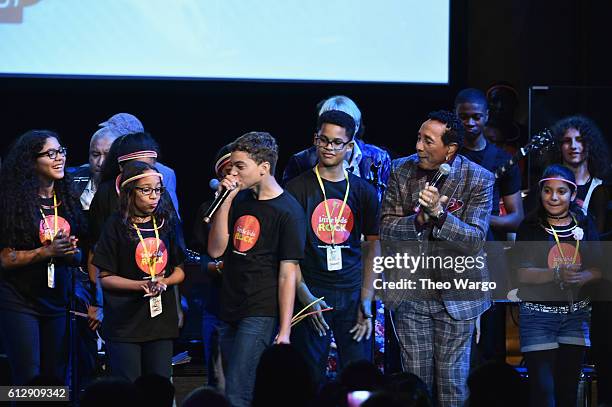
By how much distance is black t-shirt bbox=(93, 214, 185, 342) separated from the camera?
4.86 meters

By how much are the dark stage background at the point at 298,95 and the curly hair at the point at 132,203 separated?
2845mm

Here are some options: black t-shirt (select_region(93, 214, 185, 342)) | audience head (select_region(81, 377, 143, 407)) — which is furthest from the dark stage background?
audience head (select_region(81, 377, 143, 407))

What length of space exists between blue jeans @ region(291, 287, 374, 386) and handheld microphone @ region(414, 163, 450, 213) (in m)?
0.62

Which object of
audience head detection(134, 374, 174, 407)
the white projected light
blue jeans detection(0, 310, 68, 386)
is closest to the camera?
audience head detection(134, 374, 174, 407)

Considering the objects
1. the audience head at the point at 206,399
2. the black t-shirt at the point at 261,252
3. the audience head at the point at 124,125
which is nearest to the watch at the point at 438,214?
the black t-shirt at the point at 261,252

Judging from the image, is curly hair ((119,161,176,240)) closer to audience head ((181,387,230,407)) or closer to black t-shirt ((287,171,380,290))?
black t-shirt ((287,171,380,290))

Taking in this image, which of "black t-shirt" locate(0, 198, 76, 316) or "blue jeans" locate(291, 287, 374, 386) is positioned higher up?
"black t-shirt" locate(0, 198, 76, 316)

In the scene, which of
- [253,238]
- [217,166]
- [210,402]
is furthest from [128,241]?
[210,402]

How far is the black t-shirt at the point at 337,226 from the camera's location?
516 cm

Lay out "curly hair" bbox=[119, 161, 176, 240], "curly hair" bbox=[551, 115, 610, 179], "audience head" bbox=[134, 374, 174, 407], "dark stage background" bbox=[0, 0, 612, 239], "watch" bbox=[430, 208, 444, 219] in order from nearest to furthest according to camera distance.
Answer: "audience head" bbox=[134, 374, 174, 407] < "watch" bbox=[430, 208, 444, 219] < "curly hair" bbox=[119, 161, 176, 240] < "curly hair" bbox=[551, 115, 610, 179] < "dark stage background" bbox=[0, 0, 612, 239]

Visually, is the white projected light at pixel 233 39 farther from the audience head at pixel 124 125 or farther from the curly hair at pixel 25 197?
the curly hair at pixel 25 197

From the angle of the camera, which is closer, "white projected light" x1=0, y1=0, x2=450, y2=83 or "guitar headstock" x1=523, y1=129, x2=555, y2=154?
"guitar headstock" x1=523, y1=129, x2=555, y2=154

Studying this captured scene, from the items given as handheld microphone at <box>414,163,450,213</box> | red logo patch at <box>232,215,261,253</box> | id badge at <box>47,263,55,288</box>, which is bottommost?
id badge at <box>47,263,55,288</box>

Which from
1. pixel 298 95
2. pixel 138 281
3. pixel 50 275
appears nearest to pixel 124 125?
pixel 50 275
